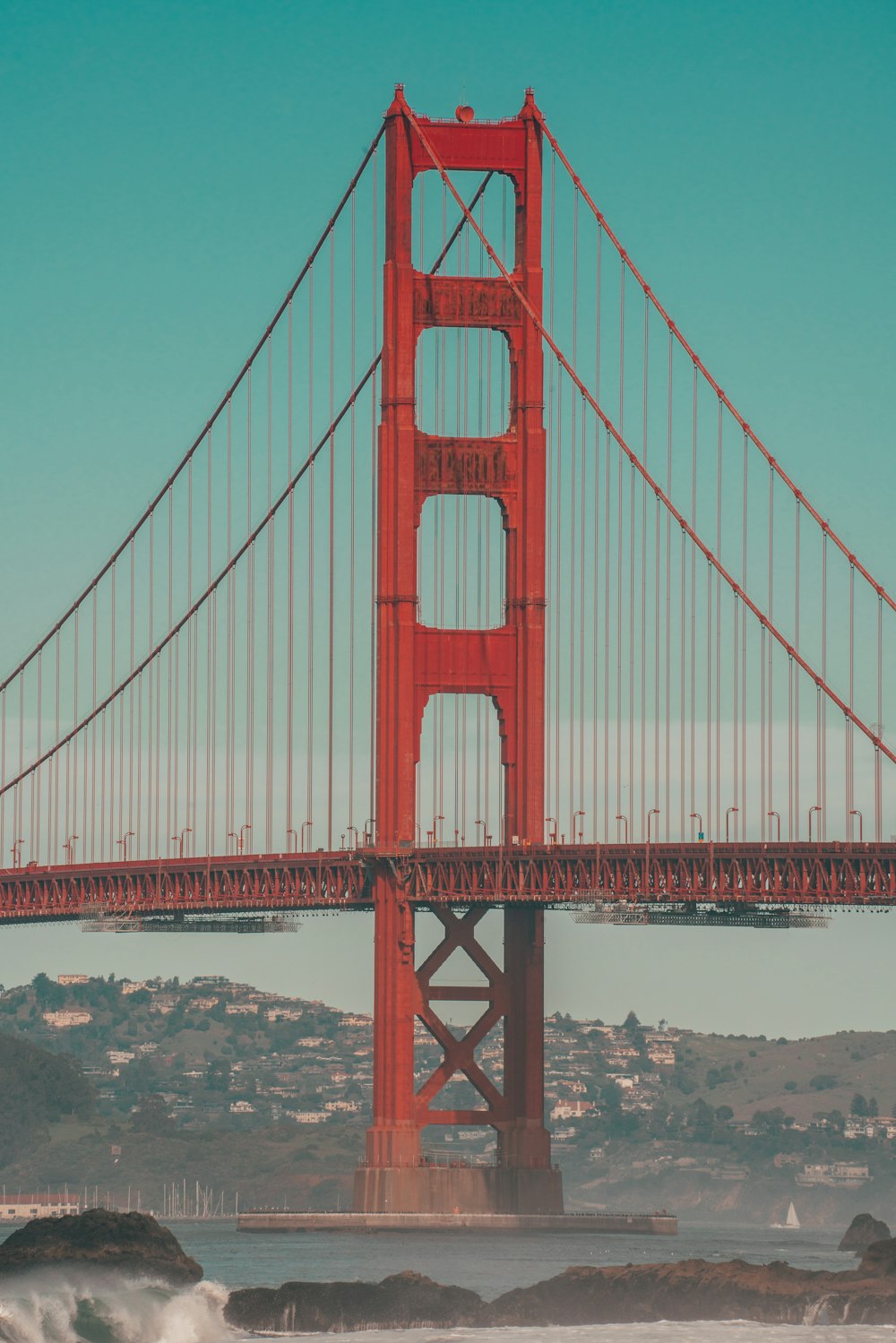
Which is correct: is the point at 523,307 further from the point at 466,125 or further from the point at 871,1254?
the point at 871,1254

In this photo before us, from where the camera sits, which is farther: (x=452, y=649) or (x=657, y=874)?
(x=452, y=649)

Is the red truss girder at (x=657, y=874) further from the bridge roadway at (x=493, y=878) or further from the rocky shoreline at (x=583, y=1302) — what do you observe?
the rocky shoreline at (x=583, y=1302)

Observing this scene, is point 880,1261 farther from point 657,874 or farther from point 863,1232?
point 863,1232

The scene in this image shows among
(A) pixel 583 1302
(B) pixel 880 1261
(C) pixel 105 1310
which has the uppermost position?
(B) pixel 880 1261

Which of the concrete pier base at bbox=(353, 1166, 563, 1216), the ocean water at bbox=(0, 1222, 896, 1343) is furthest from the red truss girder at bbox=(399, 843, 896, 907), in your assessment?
the ocean water at bbox=(0, 1222, 896, 1343)

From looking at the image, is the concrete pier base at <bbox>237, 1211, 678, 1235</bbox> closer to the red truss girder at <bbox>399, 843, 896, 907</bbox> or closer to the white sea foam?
the red truss girder at <bbox>399, 843, 896, 907</bbox>

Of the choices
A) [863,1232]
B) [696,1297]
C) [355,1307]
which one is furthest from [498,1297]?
[863,1232]

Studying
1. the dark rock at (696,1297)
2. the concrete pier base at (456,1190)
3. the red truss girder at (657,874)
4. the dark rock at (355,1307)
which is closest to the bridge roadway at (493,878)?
the red truss girder at (657,874)
